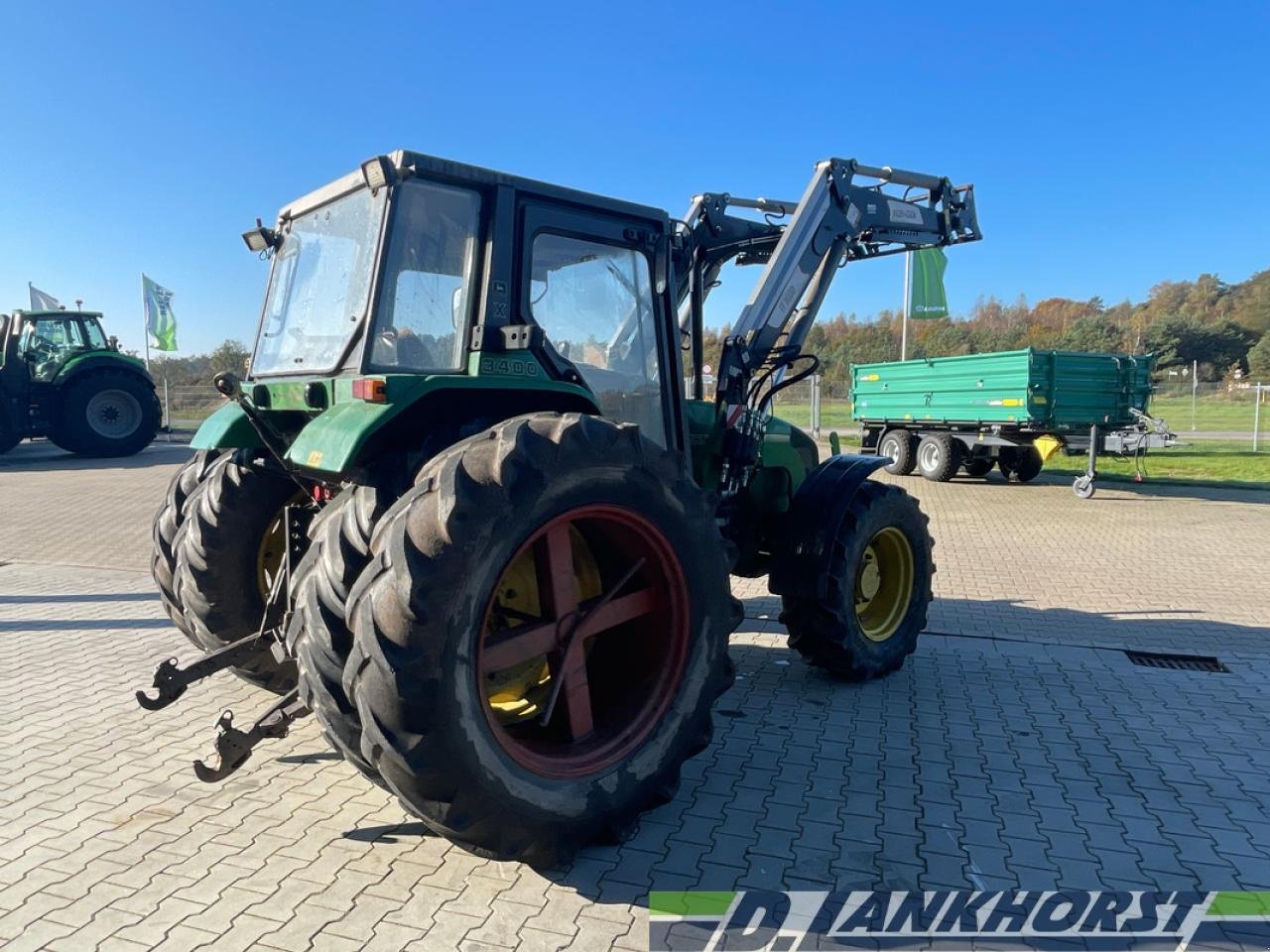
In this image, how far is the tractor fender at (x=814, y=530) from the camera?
15.8 feet

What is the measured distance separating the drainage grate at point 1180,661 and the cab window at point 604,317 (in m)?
3.88

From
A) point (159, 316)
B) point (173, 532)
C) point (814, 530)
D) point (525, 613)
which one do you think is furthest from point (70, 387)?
point (525, 613)

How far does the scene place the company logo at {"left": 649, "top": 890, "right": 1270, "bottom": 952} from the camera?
2688mm

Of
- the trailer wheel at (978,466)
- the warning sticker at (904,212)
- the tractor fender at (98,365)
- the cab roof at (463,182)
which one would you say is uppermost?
the warning sticker at (904,212)

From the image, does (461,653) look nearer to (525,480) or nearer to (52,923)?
(525,480)

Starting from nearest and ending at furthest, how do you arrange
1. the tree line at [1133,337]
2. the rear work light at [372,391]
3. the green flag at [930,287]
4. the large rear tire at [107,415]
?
the rear work light at [372,391] < the large rear tire at [107,415] < the green flag at [930,287] < the tree line at [1133,337]

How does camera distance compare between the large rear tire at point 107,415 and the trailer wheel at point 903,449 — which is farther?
the large rear tire at point 107,415

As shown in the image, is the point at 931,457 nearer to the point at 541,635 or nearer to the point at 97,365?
the point at 541,635

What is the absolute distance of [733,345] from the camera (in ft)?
16.8

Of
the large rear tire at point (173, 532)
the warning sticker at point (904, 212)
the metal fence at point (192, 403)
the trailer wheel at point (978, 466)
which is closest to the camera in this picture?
the large rear tire at point (173, 532)

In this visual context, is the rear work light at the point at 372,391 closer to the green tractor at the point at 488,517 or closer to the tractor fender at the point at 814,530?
the green tractor at the point at 488,517

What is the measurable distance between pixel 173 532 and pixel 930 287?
61.3ft

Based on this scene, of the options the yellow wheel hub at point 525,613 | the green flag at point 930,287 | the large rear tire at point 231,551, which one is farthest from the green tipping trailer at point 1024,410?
the large rear tire at point 231,551

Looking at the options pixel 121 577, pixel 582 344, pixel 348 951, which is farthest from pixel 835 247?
pixel 121 577
